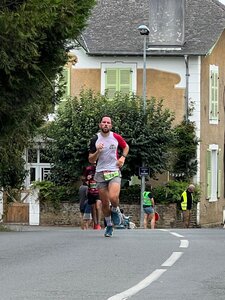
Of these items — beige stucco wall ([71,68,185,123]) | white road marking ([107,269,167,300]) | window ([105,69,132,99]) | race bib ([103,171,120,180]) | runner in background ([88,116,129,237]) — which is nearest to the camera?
white road marking ([107,269,167,300])

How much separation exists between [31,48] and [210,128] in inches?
1028

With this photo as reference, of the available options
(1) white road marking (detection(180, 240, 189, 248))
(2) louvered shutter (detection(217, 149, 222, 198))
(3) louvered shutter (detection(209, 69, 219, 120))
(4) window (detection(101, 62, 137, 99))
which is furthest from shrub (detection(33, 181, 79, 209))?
(1) white road marking (detection(180, 240, 189, 248))

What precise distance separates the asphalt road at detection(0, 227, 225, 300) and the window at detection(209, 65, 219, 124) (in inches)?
1205

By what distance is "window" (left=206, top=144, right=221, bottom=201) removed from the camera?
47281 mm

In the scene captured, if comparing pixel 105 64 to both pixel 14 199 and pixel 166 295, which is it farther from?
pixel 166 295

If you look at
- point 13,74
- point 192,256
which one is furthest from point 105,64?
point 192,256

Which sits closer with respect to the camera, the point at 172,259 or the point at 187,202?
the point at 172,259

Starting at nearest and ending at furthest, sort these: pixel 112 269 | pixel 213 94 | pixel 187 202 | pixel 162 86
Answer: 1. pixel 112 269
2. pixel 187 202
3. pixel 162 86
4. pixel 213 94

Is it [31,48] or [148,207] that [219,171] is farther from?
[31,48]

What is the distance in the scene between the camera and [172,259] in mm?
13141

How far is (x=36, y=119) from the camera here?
28359 mm

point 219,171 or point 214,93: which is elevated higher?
point 214,93

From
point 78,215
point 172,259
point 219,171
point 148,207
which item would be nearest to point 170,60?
point 219,171

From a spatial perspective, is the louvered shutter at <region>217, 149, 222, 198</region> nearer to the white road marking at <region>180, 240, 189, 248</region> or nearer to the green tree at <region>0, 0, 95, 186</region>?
the green tree at <region>0, 0, 95, 186</region>
